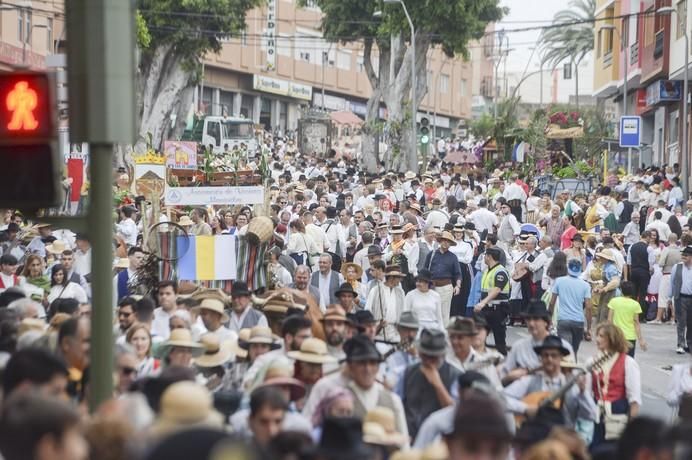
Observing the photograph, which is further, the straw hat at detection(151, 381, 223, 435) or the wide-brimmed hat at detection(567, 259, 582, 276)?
the wide-brimmed hat at detection(567, 259, 582, 276)

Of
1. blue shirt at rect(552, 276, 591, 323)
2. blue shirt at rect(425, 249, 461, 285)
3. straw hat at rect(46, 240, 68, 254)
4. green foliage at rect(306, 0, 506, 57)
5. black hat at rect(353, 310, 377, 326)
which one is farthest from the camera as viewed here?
green foliage at rect(306, 0, 506, 57)

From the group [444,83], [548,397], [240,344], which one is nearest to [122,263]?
[240,344]

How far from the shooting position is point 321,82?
94250 mm

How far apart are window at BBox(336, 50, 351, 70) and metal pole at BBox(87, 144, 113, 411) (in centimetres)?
8947

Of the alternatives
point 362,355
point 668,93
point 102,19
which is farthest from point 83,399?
point 668,93

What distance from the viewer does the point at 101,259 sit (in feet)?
23.4

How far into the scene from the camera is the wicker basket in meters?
19.8

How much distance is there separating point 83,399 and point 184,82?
45.5m

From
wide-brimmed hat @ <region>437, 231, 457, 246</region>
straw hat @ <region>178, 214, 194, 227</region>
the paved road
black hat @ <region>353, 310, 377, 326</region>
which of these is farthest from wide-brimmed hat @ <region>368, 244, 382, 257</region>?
black hat @ <region>353, 310, 377, 326</region>

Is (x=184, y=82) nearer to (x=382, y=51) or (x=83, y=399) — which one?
(x=382, y=51)

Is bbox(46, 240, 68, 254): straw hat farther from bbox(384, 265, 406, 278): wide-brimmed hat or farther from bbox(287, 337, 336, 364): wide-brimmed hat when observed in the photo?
bbox(287, 337, 336, 364): wide-brimmed hat

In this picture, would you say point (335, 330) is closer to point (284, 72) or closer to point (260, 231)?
point (260, 231)

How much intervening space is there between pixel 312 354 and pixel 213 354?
4.73ft

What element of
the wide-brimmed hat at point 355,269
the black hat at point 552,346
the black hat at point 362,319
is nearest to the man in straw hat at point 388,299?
the wide-brimmed hat at point 355,269
